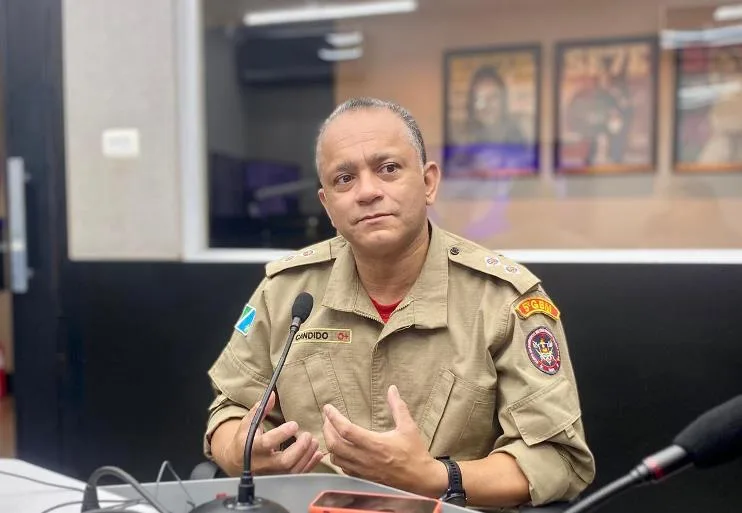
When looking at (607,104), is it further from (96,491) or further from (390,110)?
(96,491)

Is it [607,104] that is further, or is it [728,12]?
[607,104]

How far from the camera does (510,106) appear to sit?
119 inches

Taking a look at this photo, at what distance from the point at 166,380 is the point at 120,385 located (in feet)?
0.59

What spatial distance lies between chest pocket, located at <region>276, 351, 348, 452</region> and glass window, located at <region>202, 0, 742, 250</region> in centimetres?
108

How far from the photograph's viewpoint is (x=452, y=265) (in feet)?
4.19

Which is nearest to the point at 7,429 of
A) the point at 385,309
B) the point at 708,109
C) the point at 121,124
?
the point at 121,124

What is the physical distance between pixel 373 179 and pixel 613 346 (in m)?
0.94

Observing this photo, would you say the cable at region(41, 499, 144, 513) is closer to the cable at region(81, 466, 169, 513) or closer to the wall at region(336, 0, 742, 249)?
the cable at region(81, 466, 169, 513)

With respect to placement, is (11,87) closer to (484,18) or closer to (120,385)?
(120,385)

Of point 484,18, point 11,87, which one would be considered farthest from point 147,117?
point 484,18

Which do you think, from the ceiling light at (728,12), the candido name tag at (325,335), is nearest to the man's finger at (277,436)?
the candido name tag at (325,335)

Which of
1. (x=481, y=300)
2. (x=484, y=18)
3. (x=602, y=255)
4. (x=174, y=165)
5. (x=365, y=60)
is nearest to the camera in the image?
(x=481, y=300)

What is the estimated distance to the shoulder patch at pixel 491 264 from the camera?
120 cm

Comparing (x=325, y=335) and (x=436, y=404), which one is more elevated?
(x=325, y=335)
